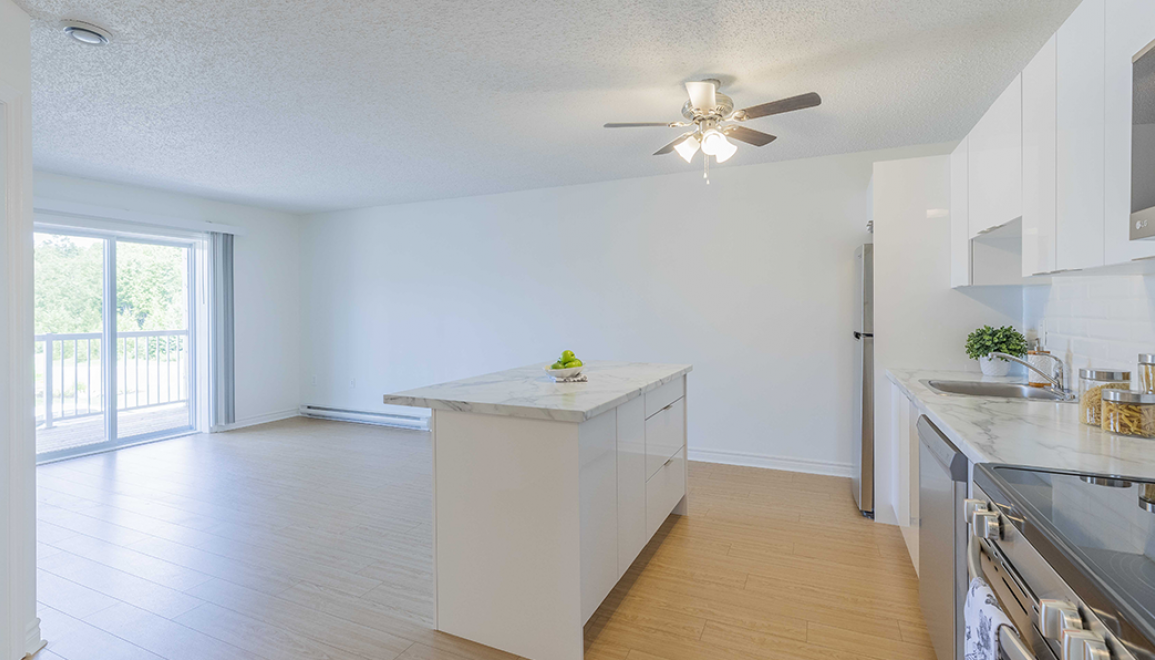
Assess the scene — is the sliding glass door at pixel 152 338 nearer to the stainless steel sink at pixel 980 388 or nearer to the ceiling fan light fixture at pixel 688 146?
the ceiling fan light fixture at pixel 688 146

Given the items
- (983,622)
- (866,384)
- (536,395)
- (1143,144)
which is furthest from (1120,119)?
(866,384)

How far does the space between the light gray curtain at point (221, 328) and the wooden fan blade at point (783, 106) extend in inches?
221

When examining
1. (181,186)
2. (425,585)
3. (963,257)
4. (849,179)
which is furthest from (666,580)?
(181,186)

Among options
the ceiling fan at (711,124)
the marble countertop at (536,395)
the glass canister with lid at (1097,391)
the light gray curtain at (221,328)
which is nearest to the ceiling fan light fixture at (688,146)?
the ceiling fan at (711,124)

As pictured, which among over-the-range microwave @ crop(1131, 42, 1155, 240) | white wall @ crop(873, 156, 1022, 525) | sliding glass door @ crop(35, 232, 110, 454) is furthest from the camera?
sliding glass door @ crop(35, 232, 110, 454)

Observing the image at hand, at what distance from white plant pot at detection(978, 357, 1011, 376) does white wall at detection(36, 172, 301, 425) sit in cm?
671

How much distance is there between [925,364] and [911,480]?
97 cm

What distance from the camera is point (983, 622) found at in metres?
1.02

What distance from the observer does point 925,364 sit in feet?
10.0

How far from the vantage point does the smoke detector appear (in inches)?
85.4

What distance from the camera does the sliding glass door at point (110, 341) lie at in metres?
4.70

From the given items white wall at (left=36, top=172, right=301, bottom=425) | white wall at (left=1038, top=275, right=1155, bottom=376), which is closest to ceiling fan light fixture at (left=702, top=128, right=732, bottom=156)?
white wall at (left=1038, top=275, right=1155, bottom=376)

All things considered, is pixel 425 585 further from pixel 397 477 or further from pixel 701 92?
pixel 701 92

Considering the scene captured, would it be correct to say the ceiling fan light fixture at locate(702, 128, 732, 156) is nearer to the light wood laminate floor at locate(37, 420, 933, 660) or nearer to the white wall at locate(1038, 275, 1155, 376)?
the white wall at locate(1038, 275, 1155, 376)
